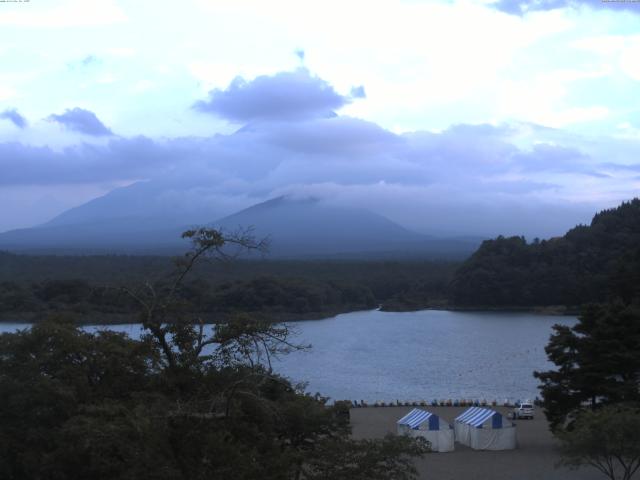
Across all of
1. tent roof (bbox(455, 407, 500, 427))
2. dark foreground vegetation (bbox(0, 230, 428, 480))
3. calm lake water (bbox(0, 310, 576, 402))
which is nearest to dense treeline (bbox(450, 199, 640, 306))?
calm lake water (bbox(0, 310, 576, 402))

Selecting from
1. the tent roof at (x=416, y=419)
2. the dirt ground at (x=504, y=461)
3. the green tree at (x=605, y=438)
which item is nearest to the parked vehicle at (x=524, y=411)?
the dirt ground at (x=504, y=461)

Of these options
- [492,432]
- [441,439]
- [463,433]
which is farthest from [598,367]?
[441,439]

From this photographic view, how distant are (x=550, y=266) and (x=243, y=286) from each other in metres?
19.2

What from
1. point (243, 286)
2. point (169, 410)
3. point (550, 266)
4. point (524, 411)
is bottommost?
point (524, 411)

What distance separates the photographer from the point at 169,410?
19.6 feet

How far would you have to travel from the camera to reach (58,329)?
803cm

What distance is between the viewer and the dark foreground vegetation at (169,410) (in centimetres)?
592

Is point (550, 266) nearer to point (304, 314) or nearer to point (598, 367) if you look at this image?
point (304, 314)

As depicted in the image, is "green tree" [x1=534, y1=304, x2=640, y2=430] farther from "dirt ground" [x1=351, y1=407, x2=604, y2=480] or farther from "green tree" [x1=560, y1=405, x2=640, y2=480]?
"green tree" [x1=560, y1=405, x2=640, y2=480]

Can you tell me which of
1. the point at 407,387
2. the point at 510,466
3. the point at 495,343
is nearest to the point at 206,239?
the point at 510,466

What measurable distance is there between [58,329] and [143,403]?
196 centimetres

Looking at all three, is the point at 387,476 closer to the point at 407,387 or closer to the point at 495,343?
the point at 407,387

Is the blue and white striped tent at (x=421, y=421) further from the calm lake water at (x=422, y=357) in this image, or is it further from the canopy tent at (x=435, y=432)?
the calm lake water at (x=422, y=357)

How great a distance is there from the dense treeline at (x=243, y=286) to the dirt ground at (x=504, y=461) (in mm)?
13581
